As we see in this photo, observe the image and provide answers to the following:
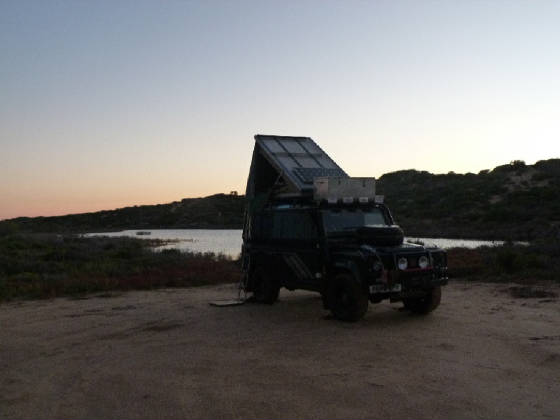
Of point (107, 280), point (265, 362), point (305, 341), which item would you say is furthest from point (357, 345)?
point (107, 280)

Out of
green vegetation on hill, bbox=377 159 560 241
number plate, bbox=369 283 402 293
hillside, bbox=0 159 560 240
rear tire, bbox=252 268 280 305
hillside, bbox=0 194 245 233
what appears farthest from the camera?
hillside, bbox=0 194 245 233

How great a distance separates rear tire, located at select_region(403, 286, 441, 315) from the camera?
11.1m

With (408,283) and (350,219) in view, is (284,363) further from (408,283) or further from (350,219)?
(350,219)

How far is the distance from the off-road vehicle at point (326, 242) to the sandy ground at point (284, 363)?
1.87 ft

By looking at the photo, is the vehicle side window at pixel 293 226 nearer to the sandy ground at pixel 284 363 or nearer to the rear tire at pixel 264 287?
the rear tire at pixel 264 287

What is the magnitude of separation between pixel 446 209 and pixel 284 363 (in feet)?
206

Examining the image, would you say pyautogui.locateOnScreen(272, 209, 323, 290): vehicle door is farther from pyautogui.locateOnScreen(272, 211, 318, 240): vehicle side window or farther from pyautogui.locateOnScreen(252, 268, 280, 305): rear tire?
pyautogui.locateOnScreen(252, 268, 280, 305): rear tire

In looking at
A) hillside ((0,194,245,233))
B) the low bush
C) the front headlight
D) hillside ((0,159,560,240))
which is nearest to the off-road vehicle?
the front headlight

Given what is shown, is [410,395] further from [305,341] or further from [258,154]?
[258,154]

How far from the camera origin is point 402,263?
1019 centimetres

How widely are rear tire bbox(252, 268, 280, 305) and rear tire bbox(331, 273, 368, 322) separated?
242cm

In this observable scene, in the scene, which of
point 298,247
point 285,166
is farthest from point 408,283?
point 285,166

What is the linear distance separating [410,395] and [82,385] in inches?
156

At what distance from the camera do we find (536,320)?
1055 cm
